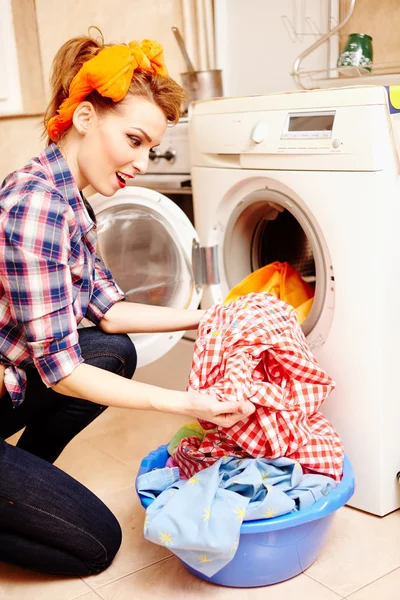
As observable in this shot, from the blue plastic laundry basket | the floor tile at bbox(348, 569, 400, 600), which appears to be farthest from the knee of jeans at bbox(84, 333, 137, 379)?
the floor tile at bbox(348, 569, 400, 600)

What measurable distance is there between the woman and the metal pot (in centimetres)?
106

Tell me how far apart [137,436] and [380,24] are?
1492 mm

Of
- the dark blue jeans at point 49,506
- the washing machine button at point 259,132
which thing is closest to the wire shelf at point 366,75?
the washing machine button at point 259,132

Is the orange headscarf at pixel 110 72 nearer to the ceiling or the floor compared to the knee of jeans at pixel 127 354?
nearer to the ceiling

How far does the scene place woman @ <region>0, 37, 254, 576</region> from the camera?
50.3 inches

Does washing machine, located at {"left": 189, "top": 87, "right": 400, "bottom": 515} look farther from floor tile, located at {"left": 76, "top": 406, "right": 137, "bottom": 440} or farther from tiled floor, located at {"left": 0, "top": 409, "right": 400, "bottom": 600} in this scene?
floor tile, located at {"left": 76, "top": 406, "right": 137, "bottom": 440}

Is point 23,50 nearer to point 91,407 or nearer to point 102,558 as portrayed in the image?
point 91,407

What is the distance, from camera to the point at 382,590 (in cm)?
140

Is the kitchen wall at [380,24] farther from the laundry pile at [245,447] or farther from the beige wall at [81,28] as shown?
the laundry pile at [245,447]

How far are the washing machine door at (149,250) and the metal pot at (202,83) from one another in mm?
688

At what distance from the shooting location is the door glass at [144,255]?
1940 millimetres

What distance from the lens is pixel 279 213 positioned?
2010mm

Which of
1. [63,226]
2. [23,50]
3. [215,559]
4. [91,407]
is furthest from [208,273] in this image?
[23,50]

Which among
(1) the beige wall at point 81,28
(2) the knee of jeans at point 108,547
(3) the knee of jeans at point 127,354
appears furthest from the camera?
(1) the beige wall at point 81,28
